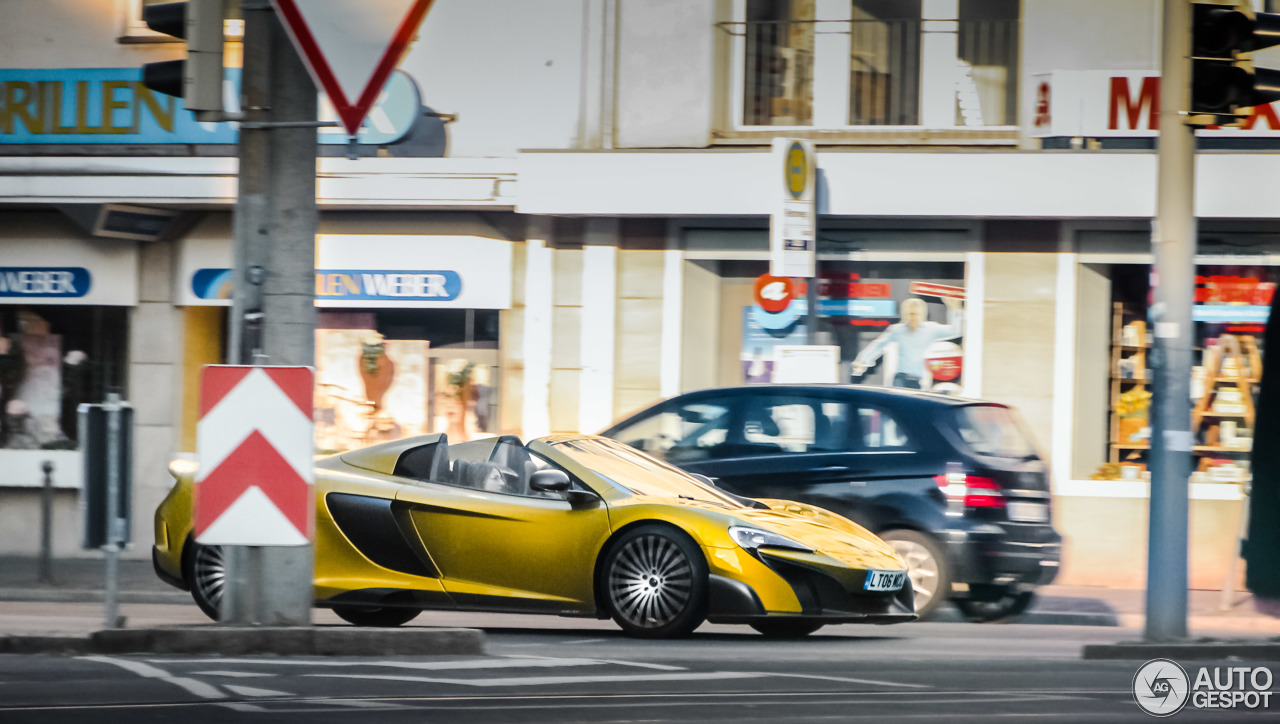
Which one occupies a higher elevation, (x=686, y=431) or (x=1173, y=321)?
(x=1173, y=321)

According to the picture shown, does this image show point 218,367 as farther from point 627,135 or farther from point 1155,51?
point 1155,51

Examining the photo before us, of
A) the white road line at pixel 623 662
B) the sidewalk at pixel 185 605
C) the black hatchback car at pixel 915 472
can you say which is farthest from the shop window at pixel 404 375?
the white road line at pixel 623 662

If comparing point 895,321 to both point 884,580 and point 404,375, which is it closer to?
point 404,375

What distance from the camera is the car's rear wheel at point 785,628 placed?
9.64m

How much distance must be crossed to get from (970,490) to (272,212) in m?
4.99

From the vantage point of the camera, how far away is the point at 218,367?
7875mm

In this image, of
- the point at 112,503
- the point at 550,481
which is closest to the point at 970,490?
the point at 550,481

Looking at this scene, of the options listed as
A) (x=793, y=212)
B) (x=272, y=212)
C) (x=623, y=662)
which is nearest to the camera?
(x=623, y=662)

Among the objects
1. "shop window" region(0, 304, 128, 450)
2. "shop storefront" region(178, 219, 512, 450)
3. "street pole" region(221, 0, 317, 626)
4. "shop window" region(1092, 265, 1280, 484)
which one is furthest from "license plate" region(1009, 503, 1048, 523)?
"shop window" region(0, 304, 128, 450)

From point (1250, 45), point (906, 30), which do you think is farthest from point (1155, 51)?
point (1250, 45)

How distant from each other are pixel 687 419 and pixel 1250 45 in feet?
15.1

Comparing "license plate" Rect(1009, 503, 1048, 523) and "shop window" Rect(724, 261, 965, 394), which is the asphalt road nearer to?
"license plate" Rect(1009, 503, 1048, 523)

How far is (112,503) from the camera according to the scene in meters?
8.84

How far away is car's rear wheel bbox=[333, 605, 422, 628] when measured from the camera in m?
10.3
